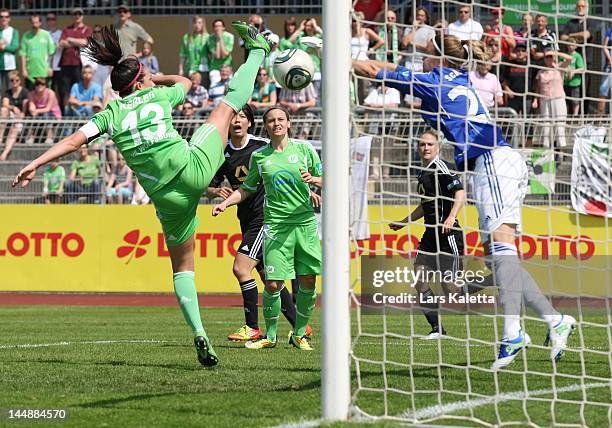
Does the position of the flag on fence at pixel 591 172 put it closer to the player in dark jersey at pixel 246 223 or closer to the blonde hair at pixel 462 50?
the player in dark jersey at pixel 246 223

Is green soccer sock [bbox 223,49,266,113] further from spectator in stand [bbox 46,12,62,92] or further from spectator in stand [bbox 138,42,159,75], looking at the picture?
spectator in stand [bbox 46,12,62,92]

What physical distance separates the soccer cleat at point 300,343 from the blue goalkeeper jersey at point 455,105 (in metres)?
2.59

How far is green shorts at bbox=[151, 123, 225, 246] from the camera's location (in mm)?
8172

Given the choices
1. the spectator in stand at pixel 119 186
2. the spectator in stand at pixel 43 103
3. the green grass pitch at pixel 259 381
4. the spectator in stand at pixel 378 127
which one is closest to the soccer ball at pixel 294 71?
the spectator in stand at pixel 378 127

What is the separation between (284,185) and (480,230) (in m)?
2.90

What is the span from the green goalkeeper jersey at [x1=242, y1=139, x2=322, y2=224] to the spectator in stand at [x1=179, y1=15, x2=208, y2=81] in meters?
12.3

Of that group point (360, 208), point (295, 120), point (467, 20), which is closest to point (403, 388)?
point (360, 208)

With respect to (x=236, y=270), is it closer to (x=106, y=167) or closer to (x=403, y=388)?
(x=403, y=388)

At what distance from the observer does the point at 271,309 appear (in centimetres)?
1046

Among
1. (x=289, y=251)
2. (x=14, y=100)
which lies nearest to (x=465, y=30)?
(x=289, y=251)

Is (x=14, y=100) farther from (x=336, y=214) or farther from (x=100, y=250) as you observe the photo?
(x=336, y=214)

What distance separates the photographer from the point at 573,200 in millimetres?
15500

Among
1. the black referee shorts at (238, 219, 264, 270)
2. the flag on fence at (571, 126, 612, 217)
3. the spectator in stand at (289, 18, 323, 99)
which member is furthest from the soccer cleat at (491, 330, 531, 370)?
the spectator in stand at (289, 18, 323, 99)

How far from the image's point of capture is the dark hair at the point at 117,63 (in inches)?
329
